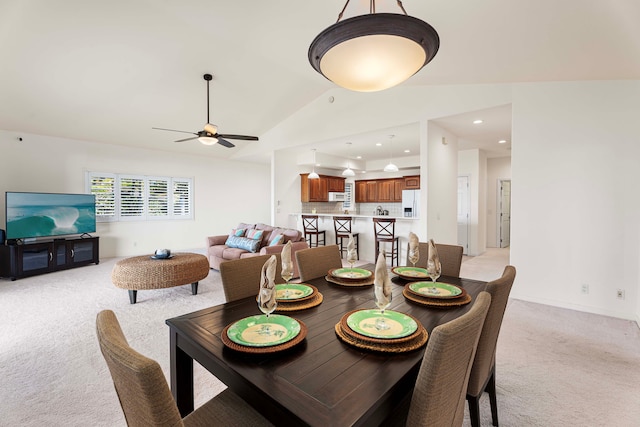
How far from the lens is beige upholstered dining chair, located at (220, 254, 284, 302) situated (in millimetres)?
1748

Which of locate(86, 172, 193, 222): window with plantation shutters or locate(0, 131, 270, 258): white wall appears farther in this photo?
locate(86, 172, 193, 222): window with plantation shutters

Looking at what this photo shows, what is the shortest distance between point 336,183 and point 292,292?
718cm

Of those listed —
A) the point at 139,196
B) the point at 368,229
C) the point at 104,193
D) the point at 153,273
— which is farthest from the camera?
the point at 139,196

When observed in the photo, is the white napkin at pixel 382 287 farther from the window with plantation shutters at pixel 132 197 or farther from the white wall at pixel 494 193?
the white wall at pixel 494 193

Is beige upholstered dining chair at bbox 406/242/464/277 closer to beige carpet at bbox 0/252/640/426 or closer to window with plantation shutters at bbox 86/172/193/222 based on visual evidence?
beige carpet at bbox 0/252/640/426

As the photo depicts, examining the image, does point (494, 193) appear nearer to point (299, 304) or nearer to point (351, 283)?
point (351, 283)

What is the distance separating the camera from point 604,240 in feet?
10.7

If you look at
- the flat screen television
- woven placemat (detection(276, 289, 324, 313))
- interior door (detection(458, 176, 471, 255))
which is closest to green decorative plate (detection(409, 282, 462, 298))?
woven placemat (detection(276, 289, 324, 313))

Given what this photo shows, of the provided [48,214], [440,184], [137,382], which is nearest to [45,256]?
[48,214]

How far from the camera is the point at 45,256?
16.2 feet

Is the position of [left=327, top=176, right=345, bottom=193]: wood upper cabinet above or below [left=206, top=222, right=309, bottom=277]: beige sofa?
above

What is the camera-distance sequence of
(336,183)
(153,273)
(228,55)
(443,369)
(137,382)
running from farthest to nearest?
1. (336,183)
2. (228,55)
3. (153,273)
4. (443,369)
5. (137,382)

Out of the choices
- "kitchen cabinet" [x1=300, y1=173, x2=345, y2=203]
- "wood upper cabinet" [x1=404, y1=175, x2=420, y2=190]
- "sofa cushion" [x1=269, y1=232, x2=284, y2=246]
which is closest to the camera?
"sofa cushion" [x1=269, y1=232, x2=284, y2=246]

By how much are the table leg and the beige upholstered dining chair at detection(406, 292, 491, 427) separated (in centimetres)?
→ 103
